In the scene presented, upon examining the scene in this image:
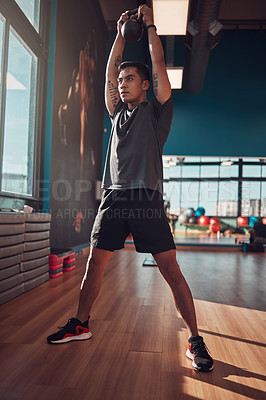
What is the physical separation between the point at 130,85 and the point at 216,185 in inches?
343

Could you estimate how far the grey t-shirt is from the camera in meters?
1.47

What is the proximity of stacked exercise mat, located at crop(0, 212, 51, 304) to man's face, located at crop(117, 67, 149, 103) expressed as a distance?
1.26 metres

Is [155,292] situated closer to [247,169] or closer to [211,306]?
[211,306]

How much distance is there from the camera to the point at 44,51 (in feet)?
12.4

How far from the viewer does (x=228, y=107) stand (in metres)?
7.33

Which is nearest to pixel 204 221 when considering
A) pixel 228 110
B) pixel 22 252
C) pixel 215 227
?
pixel 215 227

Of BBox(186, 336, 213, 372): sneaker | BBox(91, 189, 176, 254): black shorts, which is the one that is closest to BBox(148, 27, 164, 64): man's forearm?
BBox(91, 189, 176, 254): black shorts

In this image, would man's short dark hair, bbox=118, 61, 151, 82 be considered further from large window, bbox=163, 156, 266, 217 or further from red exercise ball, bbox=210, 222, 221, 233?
red exercise ball, bbox=210, 222, 221, 233

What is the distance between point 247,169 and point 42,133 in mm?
5862

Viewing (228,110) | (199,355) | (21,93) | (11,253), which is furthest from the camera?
(228,110)

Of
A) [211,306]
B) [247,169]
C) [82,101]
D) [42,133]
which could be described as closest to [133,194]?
[211,306]

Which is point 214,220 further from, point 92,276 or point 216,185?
point 92,276

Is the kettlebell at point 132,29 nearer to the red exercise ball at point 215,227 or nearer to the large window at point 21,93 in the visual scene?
the large window at point 21,93

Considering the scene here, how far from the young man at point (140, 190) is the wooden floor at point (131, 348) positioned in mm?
129
